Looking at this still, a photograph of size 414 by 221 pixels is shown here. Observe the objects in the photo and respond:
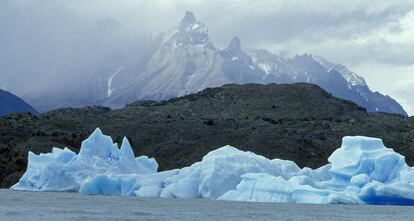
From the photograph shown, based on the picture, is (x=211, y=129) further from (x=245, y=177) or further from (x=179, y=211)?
(x=179, y=211)

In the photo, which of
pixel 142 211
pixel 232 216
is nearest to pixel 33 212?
pixel 142 211

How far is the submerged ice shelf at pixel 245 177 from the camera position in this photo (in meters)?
56.5

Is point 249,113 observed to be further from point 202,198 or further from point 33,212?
point 33,212

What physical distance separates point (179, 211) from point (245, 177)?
10.1 metres

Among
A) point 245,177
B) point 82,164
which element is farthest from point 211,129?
point 245,177

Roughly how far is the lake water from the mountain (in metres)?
46.6

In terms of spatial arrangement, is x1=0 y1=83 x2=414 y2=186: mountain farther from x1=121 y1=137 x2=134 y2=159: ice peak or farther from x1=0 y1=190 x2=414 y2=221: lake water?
x1=0 y1=190 x2=414 y2=221: lake water

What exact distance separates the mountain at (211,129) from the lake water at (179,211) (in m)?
46.6

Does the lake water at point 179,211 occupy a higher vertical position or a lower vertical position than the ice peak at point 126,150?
lower

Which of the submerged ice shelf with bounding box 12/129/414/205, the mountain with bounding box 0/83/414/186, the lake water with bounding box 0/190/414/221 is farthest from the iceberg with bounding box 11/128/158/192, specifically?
the mountain with bounding box 0/83/414/186

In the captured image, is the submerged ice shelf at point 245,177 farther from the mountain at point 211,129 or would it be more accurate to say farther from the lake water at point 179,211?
the mountain at point 211,129

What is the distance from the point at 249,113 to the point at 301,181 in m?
80.6

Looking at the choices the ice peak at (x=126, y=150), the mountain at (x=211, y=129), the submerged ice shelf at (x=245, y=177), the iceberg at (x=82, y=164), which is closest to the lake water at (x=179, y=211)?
the submerged ice shelf at (x=245, y=177)

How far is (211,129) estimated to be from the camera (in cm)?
11594
